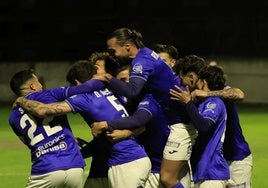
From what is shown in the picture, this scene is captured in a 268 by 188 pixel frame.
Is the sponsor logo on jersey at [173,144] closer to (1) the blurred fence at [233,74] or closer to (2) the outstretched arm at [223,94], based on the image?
(2) the outstretched arm at [223,94]

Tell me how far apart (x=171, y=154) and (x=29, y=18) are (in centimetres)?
1680

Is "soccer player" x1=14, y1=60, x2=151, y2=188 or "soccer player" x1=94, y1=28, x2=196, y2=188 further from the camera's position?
"soccer player" x1=94, y1=28, x2=196, y2=188

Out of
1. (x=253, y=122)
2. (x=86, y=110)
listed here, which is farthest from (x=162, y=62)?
(x=253, y=122)

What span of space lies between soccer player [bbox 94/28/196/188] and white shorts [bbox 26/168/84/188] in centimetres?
76

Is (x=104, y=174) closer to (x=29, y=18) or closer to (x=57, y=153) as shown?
(x=57, y=153)

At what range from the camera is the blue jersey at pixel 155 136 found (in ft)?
20.8

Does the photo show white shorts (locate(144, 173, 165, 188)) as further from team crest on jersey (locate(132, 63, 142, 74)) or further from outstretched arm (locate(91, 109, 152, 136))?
team crest on jersey (locate(132, 63, 142, 74))

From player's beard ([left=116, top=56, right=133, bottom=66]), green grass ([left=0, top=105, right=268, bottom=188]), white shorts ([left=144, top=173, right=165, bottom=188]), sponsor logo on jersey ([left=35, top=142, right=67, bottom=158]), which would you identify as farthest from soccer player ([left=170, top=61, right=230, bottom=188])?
green grass ([left=0, top=105, right=268, bottom=188])

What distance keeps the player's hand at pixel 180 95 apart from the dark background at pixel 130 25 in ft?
47.3

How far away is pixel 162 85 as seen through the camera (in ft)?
20.6

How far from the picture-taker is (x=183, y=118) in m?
6.43

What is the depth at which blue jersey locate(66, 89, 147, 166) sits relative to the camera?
6043mm

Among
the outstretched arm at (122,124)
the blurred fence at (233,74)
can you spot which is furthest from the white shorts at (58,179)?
the blurred fence at (233,74)

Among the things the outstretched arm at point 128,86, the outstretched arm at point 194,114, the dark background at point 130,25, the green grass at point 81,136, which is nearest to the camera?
the outstretched arm at point 128,86
